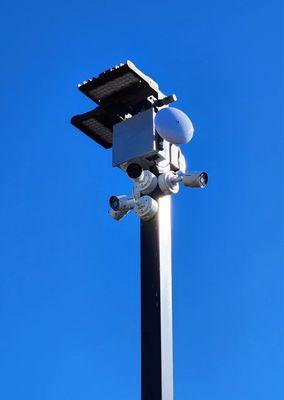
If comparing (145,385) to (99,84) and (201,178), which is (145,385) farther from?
(99,84)

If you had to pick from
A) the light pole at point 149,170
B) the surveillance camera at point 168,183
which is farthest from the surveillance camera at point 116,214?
the surveillance camera at point 168,183

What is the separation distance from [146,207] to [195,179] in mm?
353

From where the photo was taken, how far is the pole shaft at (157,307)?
4008 millimetres

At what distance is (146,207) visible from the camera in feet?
14.5

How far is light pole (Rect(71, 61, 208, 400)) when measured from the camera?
13.4 feet

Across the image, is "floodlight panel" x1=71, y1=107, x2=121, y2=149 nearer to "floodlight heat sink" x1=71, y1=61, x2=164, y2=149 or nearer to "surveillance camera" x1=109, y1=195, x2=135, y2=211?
"floodlight heat sink" x1=71, y1=61, x2=164, y2=149

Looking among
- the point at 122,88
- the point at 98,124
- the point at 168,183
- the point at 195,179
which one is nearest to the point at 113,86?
the point at 122,88

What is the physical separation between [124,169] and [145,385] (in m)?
1.42

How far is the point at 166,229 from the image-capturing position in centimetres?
449

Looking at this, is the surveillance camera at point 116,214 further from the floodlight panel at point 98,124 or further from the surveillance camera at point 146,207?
the floodlight panel at point 98,124

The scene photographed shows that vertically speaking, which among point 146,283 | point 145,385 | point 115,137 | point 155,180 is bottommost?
point 145,385

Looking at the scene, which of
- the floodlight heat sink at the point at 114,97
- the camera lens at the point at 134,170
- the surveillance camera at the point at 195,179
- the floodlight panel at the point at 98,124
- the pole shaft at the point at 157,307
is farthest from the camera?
the floodlight panel at the point at 98,124

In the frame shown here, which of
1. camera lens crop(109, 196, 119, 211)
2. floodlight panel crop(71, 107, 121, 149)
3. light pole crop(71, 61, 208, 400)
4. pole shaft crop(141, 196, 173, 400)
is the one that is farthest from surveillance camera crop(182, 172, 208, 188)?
floodlight panel crop(71, 107, 121, 149)

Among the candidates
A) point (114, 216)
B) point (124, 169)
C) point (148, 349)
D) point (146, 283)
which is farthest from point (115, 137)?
point (148, 349)
